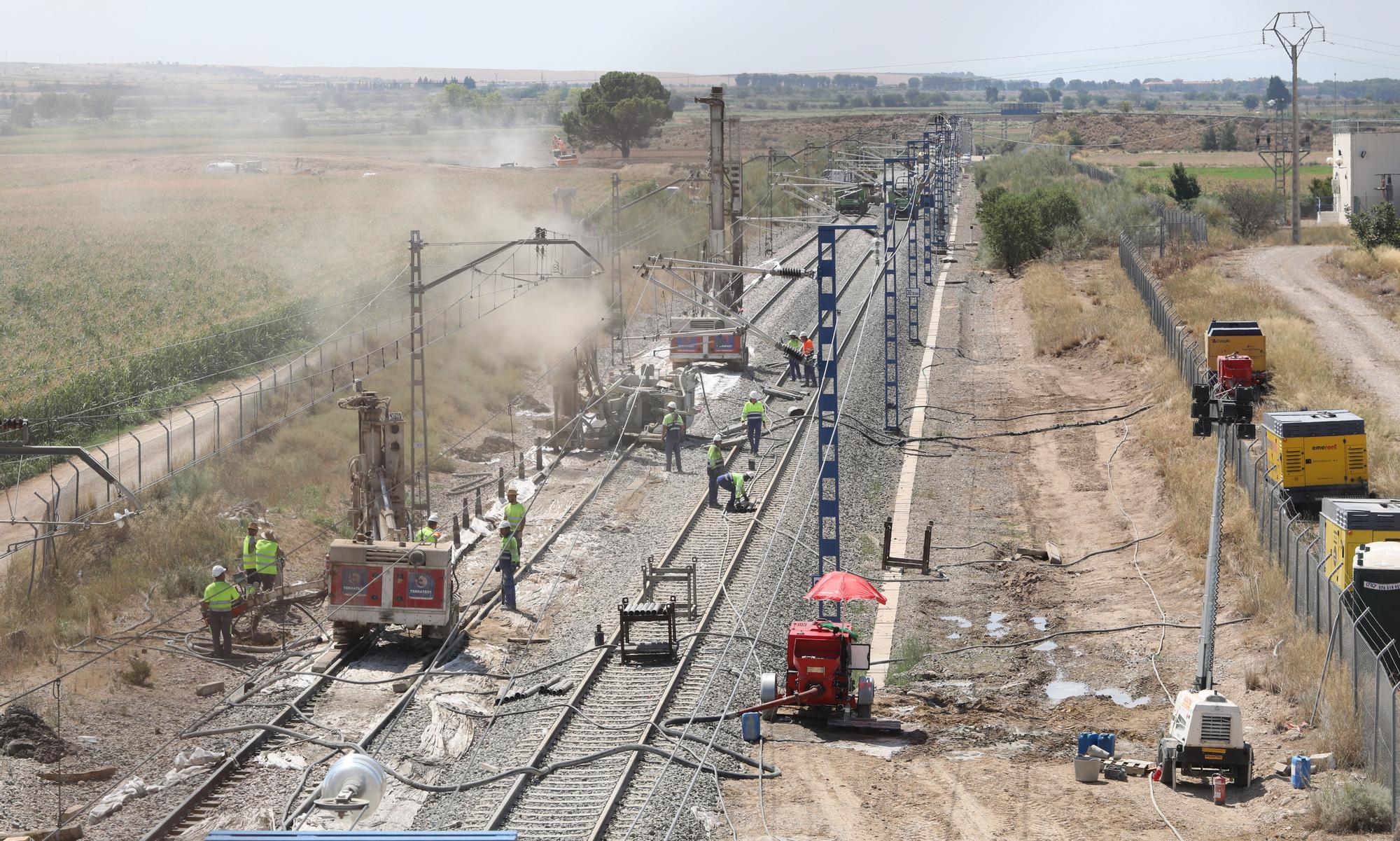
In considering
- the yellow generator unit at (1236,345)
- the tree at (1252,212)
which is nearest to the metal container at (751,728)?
the yellow generator unit at (1236,345)

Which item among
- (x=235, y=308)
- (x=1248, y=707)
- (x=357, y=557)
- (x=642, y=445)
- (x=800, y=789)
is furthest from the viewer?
(x=235, y=308)

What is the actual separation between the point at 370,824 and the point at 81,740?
205 inches

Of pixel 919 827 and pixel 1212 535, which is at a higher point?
pixel 1212 535

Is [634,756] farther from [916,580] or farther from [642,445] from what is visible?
[642,445]

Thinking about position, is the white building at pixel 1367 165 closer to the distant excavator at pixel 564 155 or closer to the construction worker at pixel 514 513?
the construction worker at pixel 514 513

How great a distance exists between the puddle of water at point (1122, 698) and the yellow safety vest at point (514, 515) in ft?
32.8

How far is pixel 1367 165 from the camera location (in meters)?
71.4

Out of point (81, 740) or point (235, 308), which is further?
point (235, 308)

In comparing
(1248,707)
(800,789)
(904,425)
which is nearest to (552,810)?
(800,789)

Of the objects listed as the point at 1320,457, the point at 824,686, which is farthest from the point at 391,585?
the point at 1320,457

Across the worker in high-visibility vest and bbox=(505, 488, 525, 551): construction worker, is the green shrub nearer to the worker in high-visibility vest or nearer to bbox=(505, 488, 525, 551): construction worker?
bbox=(505, 488, 525, 551): construction worker

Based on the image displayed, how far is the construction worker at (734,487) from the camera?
28875 millimetres

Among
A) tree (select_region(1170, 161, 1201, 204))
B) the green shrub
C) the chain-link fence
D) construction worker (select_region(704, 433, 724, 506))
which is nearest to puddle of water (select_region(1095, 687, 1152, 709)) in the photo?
the chain-link fence

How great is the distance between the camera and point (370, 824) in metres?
16.5
